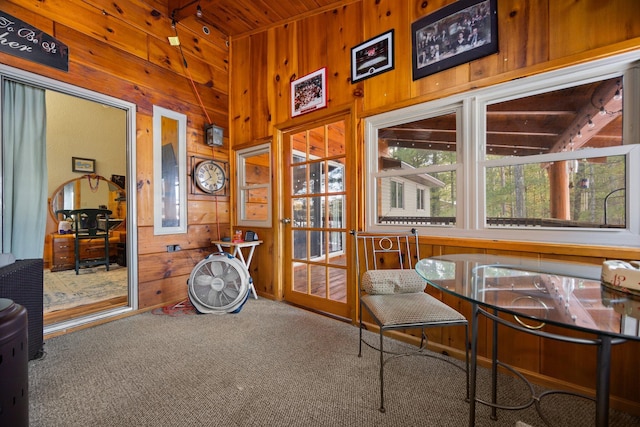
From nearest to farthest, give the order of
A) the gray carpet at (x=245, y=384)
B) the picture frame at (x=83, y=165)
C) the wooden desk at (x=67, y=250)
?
the gray carpet at (x=245, y=384) < the wooden desk at (x=67, y=250) < the picture frame at (x=83, y=165)

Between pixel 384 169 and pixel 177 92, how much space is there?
7.81 feet

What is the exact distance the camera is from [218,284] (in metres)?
2.51

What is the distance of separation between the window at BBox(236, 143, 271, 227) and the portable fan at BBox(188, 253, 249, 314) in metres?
0.71

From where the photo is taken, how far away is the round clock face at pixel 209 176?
3.05 m

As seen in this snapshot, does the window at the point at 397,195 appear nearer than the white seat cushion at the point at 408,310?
No

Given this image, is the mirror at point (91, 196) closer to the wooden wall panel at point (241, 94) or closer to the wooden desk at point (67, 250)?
the wooden desk at point (67, 250)

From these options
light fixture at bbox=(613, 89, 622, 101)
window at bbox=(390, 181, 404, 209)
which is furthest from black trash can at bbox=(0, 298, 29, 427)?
light fixture at bbox=(613, 89, 622, 101)

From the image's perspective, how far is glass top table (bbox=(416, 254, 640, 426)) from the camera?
77cm

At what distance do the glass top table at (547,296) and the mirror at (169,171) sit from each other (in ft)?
8.38

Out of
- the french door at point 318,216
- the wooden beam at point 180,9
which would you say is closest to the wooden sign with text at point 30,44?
the wooden beam at point 180,9

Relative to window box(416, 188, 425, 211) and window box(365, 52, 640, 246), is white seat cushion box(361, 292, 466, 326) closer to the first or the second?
window box(365, 52, 640, 246)

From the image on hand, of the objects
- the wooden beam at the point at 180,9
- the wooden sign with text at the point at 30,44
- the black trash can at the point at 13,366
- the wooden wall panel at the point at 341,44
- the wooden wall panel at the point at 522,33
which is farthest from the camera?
the wooden beam at the point at 180,9

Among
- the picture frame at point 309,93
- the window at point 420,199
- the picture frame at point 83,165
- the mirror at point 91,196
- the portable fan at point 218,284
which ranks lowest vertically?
the portable fan at point 218,284

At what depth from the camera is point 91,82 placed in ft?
7.63
